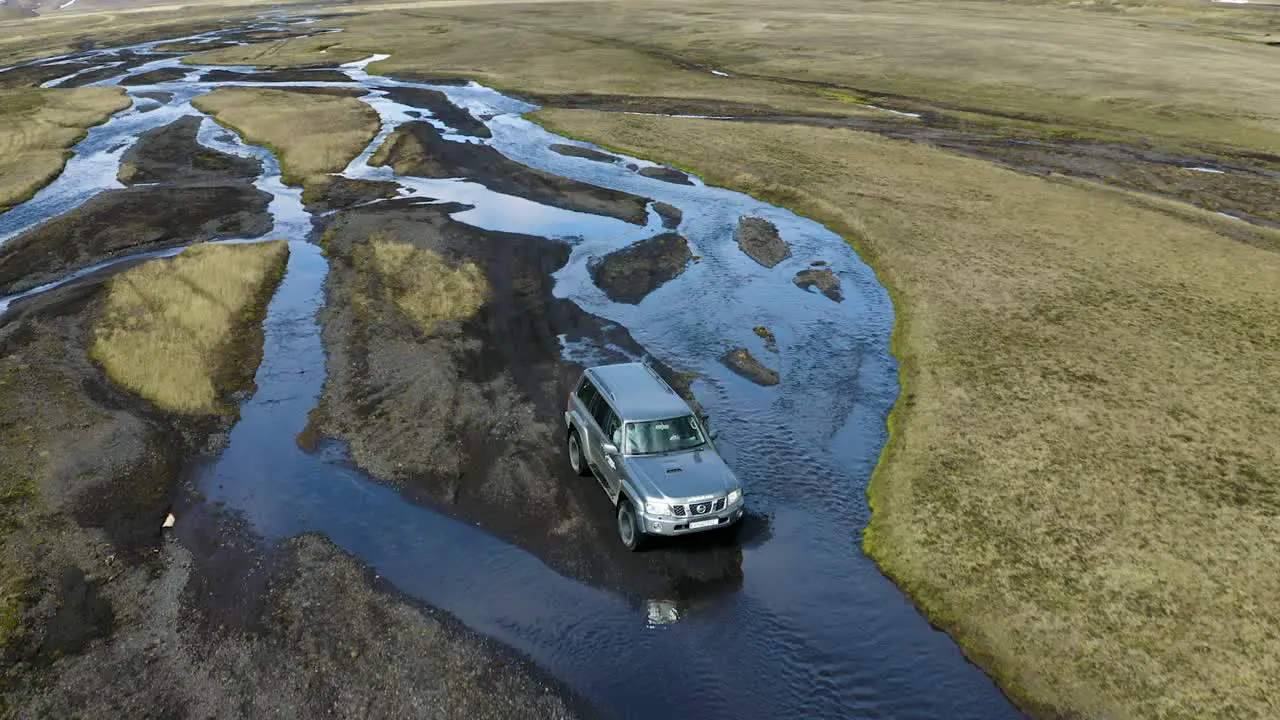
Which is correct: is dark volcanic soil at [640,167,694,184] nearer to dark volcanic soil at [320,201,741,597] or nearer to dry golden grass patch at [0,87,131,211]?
dark volcanic soil at [320,201,741,597]

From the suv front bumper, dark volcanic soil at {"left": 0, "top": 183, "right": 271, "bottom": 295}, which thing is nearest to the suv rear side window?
the suv front bumper

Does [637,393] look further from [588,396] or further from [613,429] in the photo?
[588,396]

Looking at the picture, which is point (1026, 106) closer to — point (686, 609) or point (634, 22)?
point (686, 609)

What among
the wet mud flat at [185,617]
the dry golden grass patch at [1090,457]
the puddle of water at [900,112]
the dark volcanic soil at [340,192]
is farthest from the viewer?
the puddle of water at [900,112]

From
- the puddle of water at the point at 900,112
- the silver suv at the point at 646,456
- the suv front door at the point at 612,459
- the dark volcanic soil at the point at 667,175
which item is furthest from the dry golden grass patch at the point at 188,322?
the puddle of water at the point at 900,112

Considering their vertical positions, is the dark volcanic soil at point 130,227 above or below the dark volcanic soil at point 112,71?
above

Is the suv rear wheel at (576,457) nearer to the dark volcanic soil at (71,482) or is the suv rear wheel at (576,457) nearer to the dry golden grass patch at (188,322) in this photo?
the dark volcanic soil at (71,482)

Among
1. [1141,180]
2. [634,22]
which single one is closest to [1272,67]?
[1141,180]

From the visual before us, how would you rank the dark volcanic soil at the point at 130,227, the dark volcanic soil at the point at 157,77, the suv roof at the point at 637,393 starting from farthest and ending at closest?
the dark volcanic soil at the point at 157,77 < the dark volcanic soil at the point at 130,227 < the suv roof at the point at 637,393
